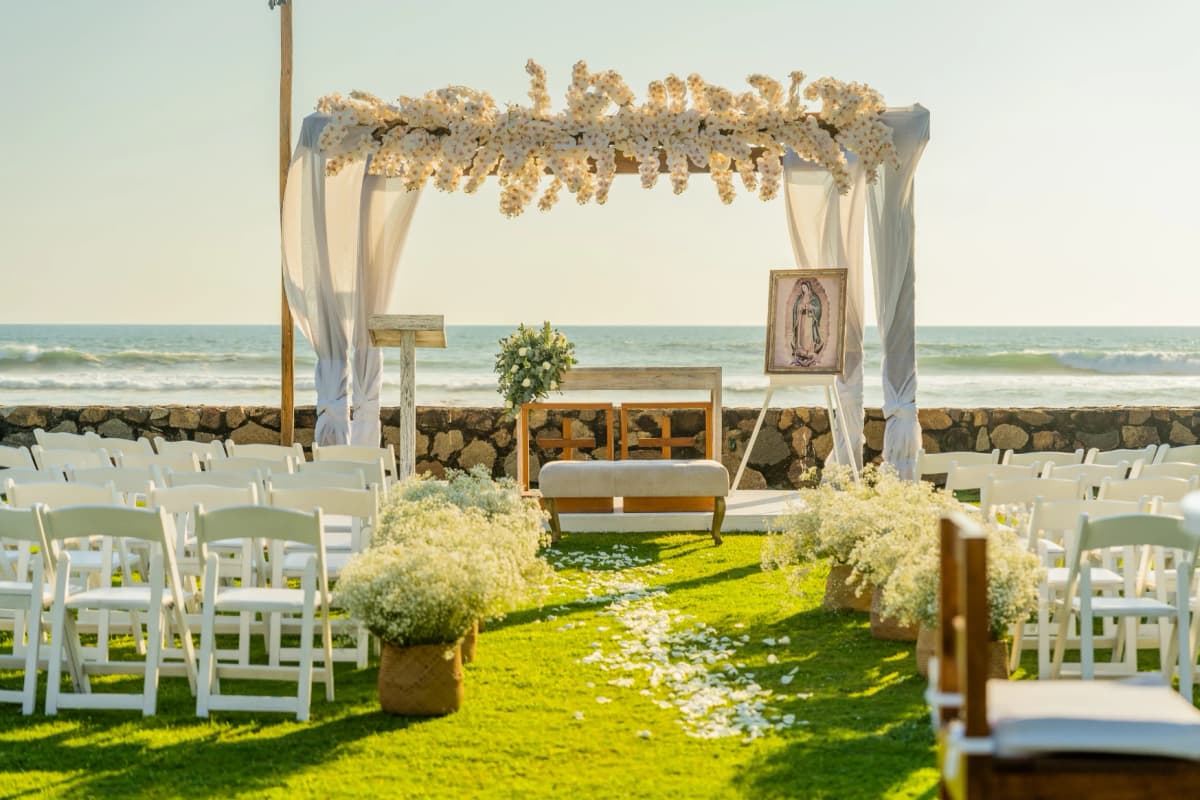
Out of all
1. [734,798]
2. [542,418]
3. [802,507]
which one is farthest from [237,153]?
[734,798]

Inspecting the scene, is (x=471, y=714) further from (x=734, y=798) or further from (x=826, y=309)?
(x=826, y=309)

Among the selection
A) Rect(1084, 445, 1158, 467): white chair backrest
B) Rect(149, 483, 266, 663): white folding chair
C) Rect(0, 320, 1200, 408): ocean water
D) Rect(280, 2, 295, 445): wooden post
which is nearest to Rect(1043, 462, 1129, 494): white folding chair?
Rect(1084, 445, 1158, 467): white chair backrest

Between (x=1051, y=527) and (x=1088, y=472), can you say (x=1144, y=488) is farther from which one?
(x=1051, y=527)

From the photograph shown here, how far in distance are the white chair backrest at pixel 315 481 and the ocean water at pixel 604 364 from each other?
20236 millimetres

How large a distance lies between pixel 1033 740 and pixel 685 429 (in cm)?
950

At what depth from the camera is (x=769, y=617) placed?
19.6ft

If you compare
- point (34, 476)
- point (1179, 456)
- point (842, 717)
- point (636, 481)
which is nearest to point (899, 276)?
point (1179, 456)

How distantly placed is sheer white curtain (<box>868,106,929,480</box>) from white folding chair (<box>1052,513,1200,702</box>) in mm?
3901

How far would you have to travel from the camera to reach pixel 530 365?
9375 millimetres

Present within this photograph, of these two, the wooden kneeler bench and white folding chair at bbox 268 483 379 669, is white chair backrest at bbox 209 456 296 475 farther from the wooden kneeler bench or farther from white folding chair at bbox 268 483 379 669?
the wooden kneeler bench

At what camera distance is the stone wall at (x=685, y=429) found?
11484 millimetres

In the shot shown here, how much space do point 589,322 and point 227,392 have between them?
431 inches

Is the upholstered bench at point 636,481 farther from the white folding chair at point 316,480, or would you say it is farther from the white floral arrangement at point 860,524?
the white folding chair at point 316,480

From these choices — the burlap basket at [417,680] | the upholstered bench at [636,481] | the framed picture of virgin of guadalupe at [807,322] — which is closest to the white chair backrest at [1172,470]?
the upholstered bench at [636,481]
